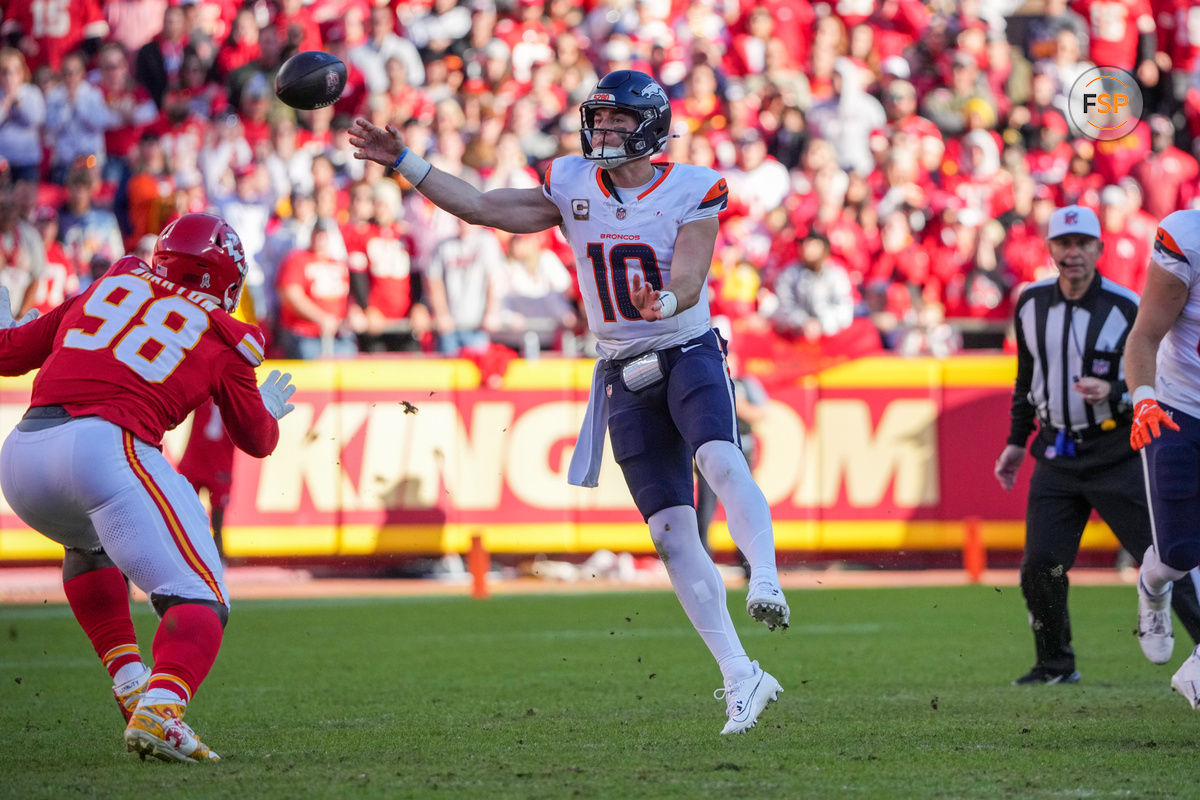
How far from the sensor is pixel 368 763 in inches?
193

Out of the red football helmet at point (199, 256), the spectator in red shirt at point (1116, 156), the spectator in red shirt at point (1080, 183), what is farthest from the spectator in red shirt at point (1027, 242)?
the red football helmet at point (199, 256)

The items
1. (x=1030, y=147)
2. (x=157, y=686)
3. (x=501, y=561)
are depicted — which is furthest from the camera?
(x=1030, y=147)

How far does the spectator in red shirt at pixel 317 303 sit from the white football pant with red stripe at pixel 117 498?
7.71 metres

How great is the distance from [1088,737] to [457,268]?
330 inches

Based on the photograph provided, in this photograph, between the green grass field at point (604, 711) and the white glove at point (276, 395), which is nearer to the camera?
the green grass field at point (604, 711)

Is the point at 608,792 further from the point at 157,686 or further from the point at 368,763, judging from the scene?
the point at 157,686

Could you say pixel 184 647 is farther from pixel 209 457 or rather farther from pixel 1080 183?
pixel 1080 183

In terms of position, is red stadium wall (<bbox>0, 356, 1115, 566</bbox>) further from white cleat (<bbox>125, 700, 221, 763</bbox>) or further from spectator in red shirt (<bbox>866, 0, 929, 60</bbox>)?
white cleat (<bbox>125, 700, 221, 763</bbox>)

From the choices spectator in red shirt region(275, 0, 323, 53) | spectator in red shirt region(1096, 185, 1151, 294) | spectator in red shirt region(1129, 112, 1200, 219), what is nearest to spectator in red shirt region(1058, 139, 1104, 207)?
spectator in red shirt region(1129, 112, 1200, 219)

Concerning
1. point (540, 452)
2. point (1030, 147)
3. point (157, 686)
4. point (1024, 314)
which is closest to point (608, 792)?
point (157, 686)

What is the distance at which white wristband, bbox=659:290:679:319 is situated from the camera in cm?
509

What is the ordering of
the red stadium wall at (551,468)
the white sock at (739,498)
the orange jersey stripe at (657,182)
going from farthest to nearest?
the red stadium wall at (551,468)
the orange jersey stripe at (657,182)
the white sock at (739,498)

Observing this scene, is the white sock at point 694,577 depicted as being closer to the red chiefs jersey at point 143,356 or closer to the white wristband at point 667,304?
the white wristband at point 667,304

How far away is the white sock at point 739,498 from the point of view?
17.3 ft
